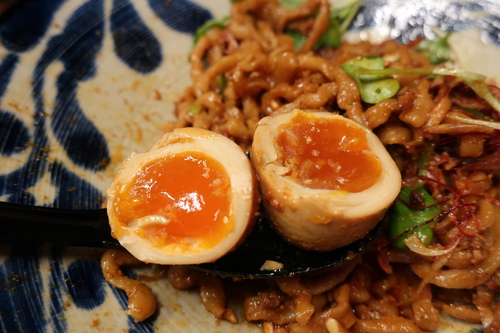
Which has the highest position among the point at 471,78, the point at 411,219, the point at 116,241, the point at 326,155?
the point at 326,155

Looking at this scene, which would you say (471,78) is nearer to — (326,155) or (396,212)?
(396,212)

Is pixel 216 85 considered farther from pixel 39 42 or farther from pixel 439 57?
pixel 439 57

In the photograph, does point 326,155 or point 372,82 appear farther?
point 372,82

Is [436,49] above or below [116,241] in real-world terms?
below

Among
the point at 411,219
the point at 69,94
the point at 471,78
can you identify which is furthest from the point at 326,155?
the point at 69,94

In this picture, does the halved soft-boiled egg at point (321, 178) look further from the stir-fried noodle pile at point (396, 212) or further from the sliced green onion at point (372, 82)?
the sliced green onion at point (372, 82)

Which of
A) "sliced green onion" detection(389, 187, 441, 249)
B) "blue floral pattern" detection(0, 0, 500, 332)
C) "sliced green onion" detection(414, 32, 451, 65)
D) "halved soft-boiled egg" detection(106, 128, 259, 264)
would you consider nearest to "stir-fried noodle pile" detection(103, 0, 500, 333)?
"sliced green onion" detection(389, 187, 441, 249)
